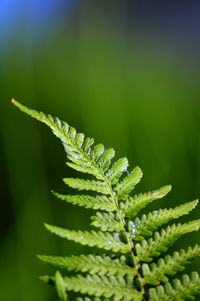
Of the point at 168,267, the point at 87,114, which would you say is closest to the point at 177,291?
the point at 168,267

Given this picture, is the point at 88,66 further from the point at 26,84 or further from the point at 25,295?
→ the point at 25,295

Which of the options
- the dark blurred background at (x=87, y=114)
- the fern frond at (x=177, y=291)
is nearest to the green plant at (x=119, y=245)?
the fern frond at (x=177, y=291)

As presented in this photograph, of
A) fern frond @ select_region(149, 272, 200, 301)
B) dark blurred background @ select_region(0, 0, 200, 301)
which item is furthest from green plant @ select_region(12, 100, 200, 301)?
dark blurred background @ select_region(0, 0, 200, 301)

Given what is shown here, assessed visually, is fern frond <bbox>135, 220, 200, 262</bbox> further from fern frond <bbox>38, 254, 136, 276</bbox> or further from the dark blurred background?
the dark blurred background

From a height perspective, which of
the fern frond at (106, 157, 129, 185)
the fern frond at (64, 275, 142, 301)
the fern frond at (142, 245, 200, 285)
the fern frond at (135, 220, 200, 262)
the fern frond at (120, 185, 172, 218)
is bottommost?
the fern frond at (64, 275, 142, 301)

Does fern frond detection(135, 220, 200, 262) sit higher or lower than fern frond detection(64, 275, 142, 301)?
higher
